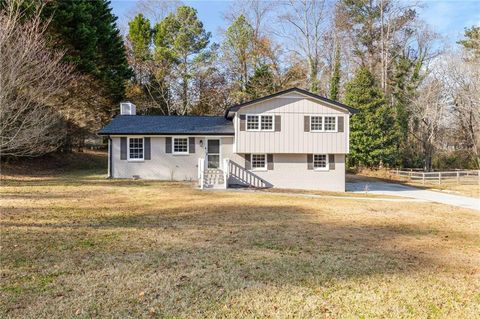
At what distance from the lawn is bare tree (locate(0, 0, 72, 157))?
5.27m

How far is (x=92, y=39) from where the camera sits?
2288 centimetres

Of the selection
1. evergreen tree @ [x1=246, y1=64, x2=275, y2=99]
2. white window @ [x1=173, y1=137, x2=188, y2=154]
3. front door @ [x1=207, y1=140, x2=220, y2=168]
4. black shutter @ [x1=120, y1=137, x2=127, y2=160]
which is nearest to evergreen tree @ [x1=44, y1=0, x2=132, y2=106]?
black shutter @ [x1=120, y1=137, x2=127, y2=160]

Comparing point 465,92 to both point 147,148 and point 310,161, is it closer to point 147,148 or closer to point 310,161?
point 310,161

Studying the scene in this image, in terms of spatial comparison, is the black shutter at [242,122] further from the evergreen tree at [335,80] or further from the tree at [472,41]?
the tree at [472,41]

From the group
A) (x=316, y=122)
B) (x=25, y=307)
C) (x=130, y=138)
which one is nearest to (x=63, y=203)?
(x=25, y=307)

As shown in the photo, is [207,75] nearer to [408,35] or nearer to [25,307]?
[408,35]

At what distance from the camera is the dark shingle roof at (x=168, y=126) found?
19266 millimetres

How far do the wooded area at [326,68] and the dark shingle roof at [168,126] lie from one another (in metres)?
7.57

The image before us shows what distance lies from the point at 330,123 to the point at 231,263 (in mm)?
14913

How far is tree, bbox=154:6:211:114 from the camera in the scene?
33.1m

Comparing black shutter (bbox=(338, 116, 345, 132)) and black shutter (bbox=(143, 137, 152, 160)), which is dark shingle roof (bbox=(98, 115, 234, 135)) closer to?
black shutter (bbox=(143, 137, 152, 160))

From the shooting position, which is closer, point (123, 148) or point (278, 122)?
point (278, 122)

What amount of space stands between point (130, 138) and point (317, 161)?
1052cm

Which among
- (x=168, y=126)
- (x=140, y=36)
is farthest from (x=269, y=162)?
A: (x=140, y=36)
